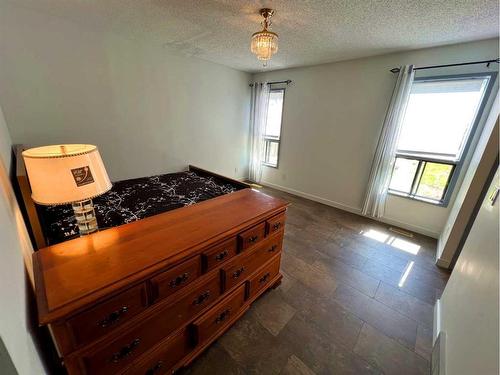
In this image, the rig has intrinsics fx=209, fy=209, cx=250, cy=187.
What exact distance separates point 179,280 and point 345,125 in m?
3.39

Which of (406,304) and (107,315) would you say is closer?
(107,315)

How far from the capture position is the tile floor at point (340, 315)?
1.37 metres

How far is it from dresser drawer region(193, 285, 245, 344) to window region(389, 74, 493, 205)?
2.89 metres

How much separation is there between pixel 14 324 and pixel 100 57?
310 centimetres

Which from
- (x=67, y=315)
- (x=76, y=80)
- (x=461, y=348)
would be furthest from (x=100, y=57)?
(x=461, y=348)

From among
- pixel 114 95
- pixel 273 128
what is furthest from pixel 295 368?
pixel 273 128

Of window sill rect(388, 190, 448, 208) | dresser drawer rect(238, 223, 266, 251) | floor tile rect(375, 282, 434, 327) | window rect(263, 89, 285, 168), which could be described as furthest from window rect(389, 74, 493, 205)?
dresser drawer rect(238, 223, 266, 251)

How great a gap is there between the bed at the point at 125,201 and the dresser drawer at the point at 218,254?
0.93m

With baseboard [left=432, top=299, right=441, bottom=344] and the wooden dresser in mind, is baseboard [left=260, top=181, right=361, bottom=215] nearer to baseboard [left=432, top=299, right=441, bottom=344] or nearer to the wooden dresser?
baseboard [left=432, top=299, right=441, bottom=344]

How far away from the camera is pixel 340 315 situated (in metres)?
1.70

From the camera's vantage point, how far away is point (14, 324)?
547 millimetres

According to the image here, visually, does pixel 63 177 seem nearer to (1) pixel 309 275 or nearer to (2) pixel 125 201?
(2) pixel 125 201

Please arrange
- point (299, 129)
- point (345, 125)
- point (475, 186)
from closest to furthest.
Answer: point (475, 186) < point (345, 125) < point (299, 129)

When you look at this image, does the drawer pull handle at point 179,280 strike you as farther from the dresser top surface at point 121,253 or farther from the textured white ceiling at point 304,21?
the textured white ceiling at point 304,21
